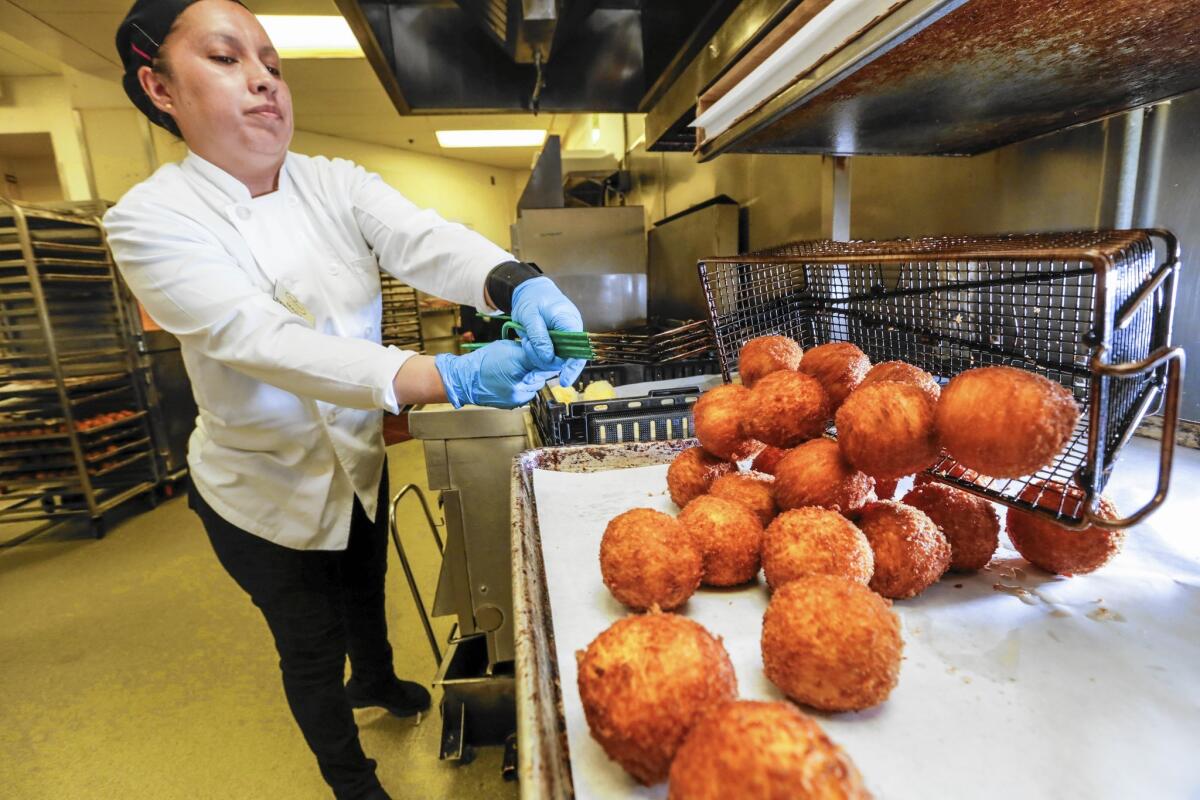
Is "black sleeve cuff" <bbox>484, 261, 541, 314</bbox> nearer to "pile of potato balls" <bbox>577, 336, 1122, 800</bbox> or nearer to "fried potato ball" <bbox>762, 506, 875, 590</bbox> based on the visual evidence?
"pile of potato balls" <bbox>577, 336, 1122, 800</bbox>

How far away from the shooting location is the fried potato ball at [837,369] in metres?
1.12

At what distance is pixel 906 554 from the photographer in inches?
36.4

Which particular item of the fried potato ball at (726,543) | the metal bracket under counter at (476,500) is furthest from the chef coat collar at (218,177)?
the fried potato ball at (726,543)

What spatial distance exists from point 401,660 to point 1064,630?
8.48 ft

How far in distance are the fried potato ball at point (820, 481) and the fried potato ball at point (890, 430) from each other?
0.07 meters

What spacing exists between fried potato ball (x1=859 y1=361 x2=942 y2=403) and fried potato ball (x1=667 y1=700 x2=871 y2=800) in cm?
61

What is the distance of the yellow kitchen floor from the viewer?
2055 mm

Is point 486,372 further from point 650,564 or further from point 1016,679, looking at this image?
point 1016,679

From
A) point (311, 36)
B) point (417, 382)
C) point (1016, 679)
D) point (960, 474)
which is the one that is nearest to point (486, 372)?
point (417, 382)

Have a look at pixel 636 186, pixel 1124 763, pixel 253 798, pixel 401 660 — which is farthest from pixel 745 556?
pixel 636 186

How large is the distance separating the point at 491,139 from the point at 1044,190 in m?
7.81

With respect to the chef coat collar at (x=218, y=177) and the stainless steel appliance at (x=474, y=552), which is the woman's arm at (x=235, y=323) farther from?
the stainless steel appliance at (x=474, y=552)

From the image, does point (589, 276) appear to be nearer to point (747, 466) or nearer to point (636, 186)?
point (636, 186)

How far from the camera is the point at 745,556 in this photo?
99 cm
